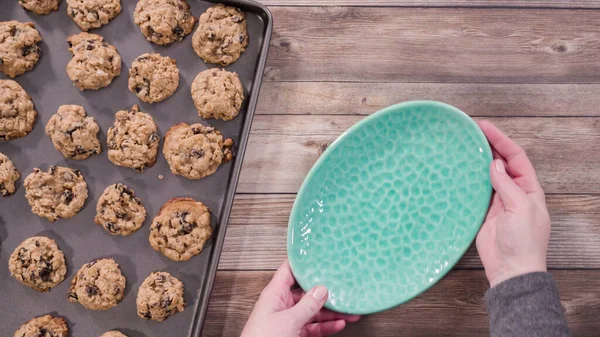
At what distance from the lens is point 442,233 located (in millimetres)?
1306

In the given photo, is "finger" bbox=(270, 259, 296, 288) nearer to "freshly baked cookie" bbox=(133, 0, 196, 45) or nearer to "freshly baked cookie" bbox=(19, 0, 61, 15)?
"freshly baked cookie" bbox=(133, 0, 196, 45)

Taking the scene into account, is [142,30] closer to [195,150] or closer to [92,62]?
[92,62]

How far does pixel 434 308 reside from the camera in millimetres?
1437

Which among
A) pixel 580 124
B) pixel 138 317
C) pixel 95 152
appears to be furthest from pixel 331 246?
pixel 580 124

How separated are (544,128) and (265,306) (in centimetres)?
103

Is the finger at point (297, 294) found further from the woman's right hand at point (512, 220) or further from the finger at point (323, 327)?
the woman's right hand at point (512, 220)

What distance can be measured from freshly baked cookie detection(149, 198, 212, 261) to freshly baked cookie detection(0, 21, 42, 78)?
0.60 meters

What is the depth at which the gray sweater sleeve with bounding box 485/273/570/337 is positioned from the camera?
1117mm

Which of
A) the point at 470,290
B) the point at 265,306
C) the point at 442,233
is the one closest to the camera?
the point at 265,306

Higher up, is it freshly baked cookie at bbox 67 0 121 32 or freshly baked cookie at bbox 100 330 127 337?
freshly baked cookie at bbox 67 0 121 32

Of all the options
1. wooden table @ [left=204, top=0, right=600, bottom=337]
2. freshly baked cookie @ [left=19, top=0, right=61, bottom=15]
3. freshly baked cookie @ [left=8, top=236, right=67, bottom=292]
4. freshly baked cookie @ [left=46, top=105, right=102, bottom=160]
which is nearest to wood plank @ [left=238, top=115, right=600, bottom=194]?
wooden table @ [left=204, top=0, right=600, bottom=337]

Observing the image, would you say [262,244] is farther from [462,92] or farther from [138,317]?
[462,92]

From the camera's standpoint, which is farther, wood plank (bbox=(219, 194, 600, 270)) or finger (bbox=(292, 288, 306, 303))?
wood plank (bbox=(219, 194, 600, 270))

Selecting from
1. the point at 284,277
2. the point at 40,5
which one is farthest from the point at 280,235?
the point at 40,5
